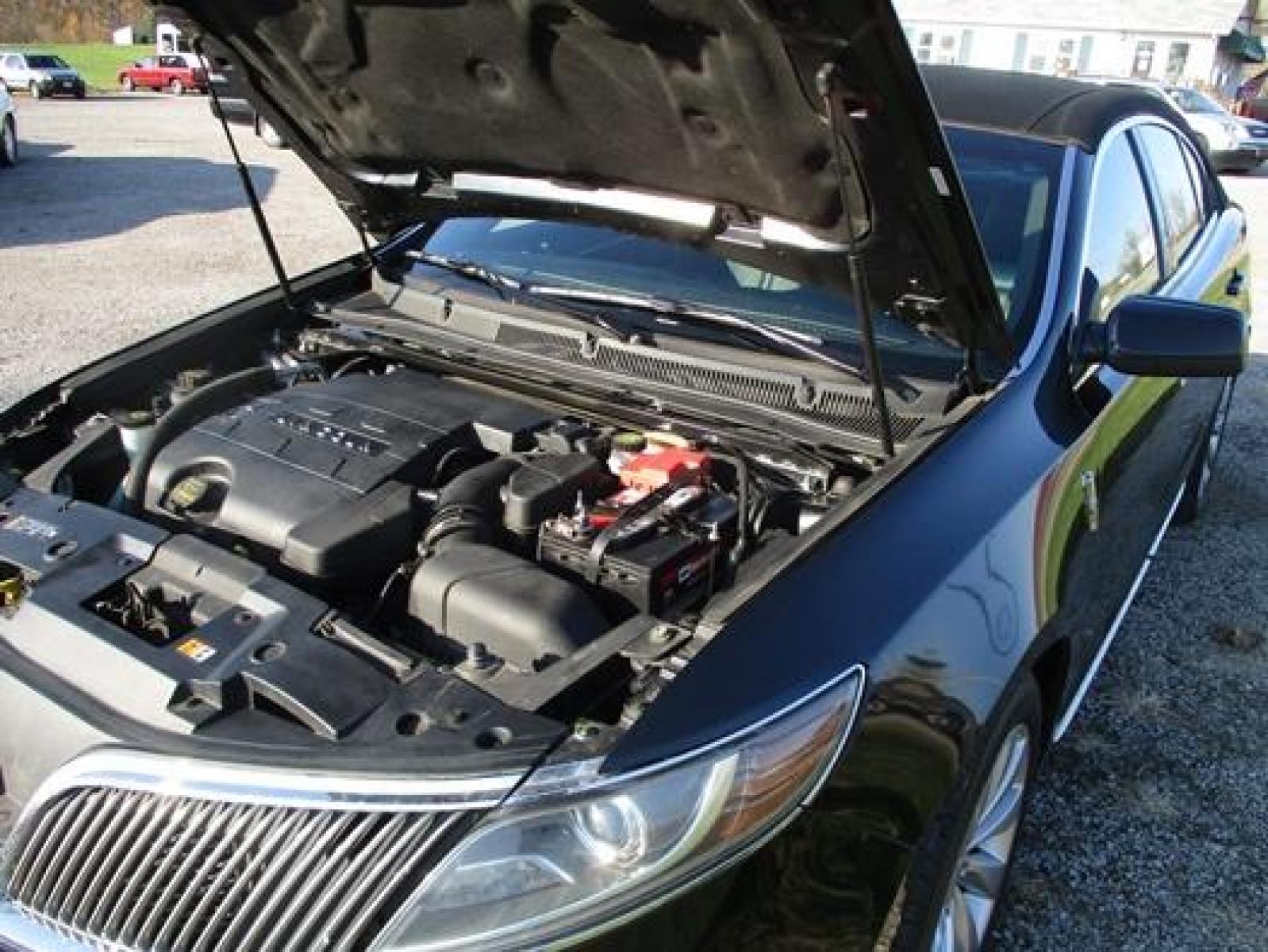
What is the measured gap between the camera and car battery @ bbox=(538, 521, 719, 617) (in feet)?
6.13

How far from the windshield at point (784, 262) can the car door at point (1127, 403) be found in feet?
0.46

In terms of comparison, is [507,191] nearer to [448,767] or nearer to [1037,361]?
[1037,361]

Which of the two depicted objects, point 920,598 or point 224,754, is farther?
point 920,598

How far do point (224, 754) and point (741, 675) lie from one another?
0.69 metres

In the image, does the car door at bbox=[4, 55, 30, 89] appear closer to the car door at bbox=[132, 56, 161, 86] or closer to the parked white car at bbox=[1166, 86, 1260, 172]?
the car door at bbox=[132, 56, 161, 86]

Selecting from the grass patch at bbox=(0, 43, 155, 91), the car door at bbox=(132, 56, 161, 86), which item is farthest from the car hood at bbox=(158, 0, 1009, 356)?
the car door at bbox=(132, 56, 161, 86)

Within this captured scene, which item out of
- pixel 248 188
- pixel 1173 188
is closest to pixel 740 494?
pixel 248 188

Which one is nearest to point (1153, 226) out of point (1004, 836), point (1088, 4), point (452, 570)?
point (1004, 836)

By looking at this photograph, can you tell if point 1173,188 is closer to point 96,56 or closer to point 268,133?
point 268,133

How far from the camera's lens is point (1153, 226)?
3.07 metres

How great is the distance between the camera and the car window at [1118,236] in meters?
2.51

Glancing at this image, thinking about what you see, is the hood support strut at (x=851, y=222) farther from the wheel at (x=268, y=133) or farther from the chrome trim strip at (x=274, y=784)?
the wheel at (x=268, y=133)

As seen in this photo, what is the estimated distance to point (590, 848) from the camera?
1.35 metres

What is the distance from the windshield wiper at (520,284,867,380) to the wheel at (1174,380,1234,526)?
7.56 ft
